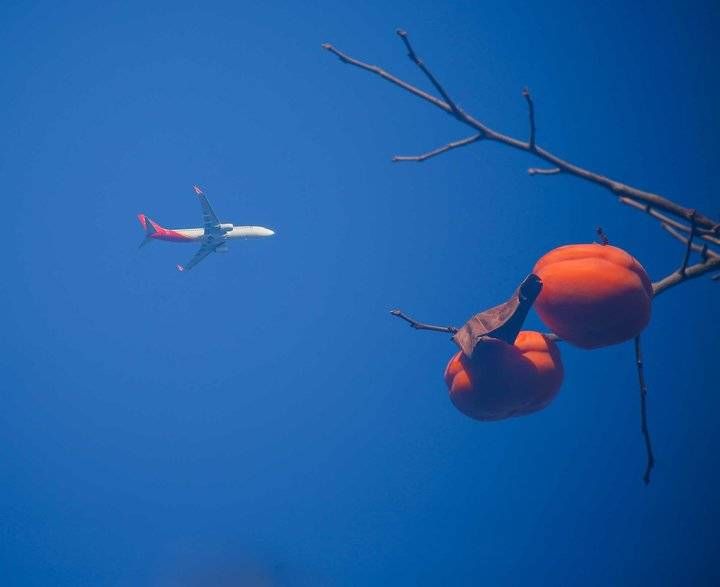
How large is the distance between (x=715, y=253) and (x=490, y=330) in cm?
91

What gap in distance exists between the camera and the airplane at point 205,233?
25250mm

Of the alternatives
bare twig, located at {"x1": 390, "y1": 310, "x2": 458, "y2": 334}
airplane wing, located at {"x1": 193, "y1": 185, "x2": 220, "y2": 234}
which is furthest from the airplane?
bare twig, located at {"x1": 390, "y1": 310, "x2": 458, "y2": 334}

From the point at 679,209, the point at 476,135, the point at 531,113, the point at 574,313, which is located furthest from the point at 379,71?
the point at 574,313

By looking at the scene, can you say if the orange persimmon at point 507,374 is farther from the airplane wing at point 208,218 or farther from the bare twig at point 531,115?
the airplane wing at point 208,218

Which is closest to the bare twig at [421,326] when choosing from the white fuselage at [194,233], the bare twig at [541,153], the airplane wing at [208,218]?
Answer: the bare twig at [541,153]

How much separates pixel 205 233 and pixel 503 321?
25.7 metres

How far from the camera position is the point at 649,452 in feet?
5.03

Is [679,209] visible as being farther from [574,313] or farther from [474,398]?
[474,398]

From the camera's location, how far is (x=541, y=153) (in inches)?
56.6

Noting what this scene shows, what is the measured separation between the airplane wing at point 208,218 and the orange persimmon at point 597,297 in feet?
76.0

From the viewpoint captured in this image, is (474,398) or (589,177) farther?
(474,398)

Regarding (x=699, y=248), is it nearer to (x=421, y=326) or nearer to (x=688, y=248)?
(x=688, y=248)

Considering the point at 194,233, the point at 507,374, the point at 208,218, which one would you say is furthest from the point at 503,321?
the point at 194,233

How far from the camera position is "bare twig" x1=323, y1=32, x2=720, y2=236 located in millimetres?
1378
